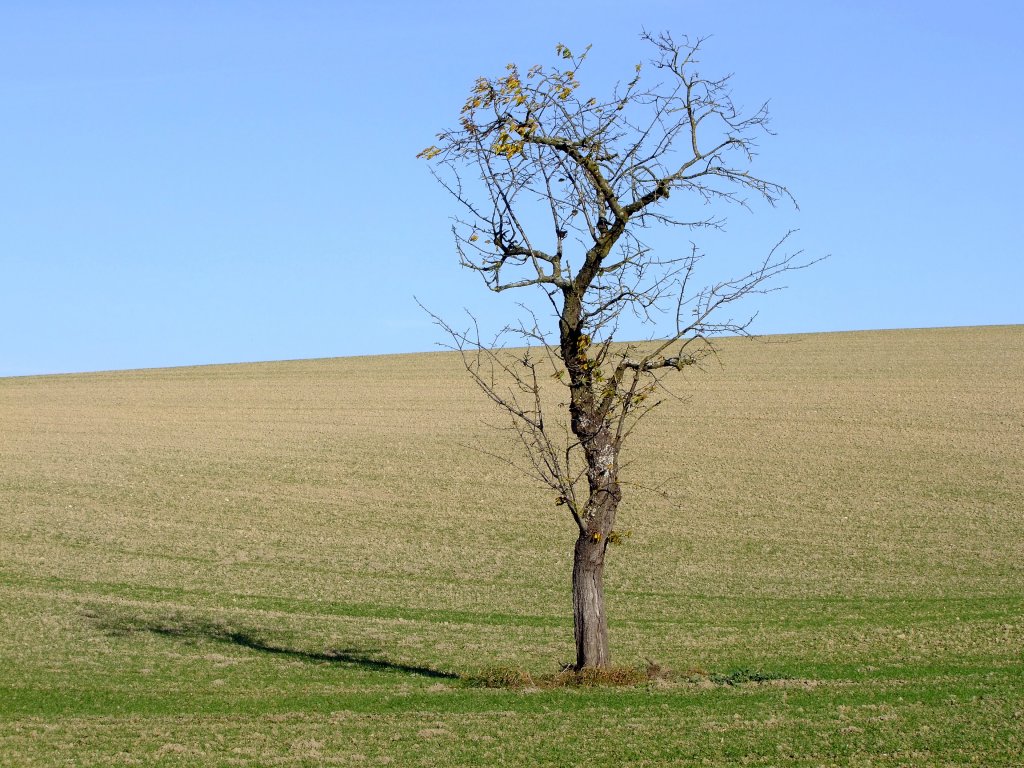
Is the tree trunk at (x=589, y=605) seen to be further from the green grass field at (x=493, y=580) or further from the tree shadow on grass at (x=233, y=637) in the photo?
the tree shadow on grass at (x=233, y=637)

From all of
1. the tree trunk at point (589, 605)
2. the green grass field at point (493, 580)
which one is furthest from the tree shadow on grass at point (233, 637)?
the tree trunk at point (589, 605)

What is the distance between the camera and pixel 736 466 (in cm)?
3453

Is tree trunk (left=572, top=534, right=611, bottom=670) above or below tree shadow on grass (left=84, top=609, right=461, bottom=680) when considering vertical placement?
above

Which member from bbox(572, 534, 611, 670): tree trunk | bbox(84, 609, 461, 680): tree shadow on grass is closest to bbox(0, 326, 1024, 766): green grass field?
bbox(84, 609, 461, 680): tree shadow on grass

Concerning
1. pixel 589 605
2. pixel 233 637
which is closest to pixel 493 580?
pixel 233 637

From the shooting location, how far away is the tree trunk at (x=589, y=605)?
13.8m

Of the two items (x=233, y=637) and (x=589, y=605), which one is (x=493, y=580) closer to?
(x=233, y=637)

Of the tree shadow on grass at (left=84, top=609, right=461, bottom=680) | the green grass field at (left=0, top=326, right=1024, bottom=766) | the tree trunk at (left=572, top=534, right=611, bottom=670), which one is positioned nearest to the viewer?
the green grass field at (left=0, top=326, right=1024, bottom=766)

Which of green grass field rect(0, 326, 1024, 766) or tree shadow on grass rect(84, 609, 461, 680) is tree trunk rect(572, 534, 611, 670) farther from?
tree shadow on grass rect(84, 609, 461, 680)

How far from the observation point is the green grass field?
435 inches

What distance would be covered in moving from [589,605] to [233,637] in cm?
714

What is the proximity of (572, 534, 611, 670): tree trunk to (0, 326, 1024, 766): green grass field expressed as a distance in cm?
64

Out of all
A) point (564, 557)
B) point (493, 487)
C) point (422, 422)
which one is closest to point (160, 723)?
point (564, 557)

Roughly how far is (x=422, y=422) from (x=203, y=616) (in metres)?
23.9
